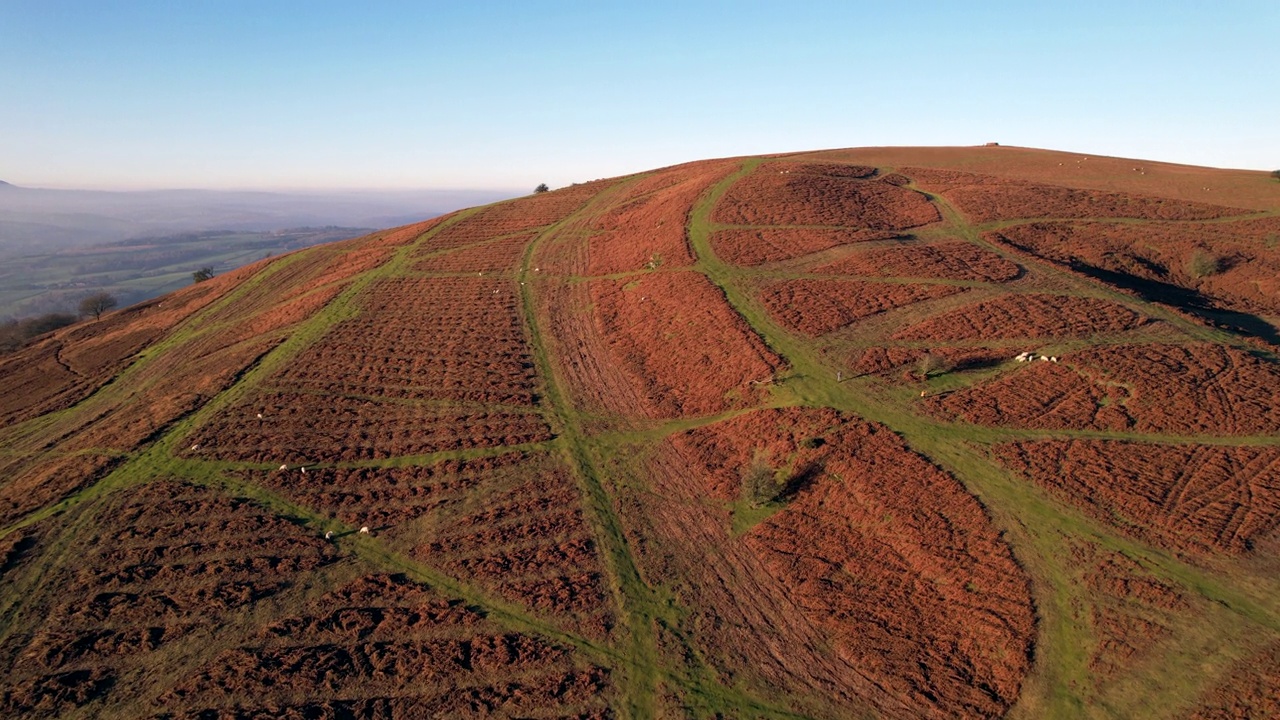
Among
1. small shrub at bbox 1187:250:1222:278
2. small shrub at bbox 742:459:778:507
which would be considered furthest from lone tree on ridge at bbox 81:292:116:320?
small shrub at bbox 1187:250:1222:278

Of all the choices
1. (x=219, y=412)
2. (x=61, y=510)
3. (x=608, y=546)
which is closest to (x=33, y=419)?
(x=219, y=412)

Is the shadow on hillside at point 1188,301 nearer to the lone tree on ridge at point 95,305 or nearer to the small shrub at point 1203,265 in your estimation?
the small shrub at point 1203,265

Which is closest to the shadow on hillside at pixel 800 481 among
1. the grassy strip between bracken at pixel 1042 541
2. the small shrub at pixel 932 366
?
the grassy strip between bracken at pixel 1042 541

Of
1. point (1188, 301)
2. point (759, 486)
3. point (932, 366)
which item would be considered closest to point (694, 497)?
point (759, 486)

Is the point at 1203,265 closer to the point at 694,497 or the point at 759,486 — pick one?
the point at 759,486

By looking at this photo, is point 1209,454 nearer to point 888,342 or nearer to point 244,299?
point 888,342
